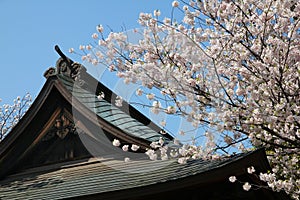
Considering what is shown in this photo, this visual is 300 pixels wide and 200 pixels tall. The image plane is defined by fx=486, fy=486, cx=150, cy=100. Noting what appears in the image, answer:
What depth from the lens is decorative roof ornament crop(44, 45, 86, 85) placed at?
9.00m

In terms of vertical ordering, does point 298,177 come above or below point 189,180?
below

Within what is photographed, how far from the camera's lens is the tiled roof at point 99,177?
624 centimetres

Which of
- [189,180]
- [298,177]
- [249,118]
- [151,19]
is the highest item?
[151,19]

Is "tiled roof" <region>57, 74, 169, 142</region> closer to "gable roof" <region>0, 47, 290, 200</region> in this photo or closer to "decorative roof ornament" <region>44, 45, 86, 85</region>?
"gable roof" <region>0, 47, 290, 200</region>

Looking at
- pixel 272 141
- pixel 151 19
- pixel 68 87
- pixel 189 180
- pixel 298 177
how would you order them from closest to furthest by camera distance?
pixel 189 180, pixel 272 141, pixel 151 19, pixel 298 177, pixel 68 87

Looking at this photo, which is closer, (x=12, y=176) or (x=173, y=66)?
(x=173, y=66)

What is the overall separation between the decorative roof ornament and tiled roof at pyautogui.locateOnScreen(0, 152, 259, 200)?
1834 millimetres

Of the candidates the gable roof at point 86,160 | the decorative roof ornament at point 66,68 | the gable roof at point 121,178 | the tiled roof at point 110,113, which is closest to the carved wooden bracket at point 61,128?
the gable roof at point 86,160

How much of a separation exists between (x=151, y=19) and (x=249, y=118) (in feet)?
7.01

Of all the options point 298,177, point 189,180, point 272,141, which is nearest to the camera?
point 189,180

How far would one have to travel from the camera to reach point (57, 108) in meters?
8.62

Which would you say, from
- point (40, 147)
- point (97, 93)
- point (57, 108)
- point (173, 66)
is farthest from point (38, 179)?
point (173, 66)

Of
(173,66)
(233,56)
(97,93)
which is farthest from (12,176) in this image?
(233,56)

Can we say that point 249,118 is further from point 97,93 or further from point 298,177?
point 97,93
